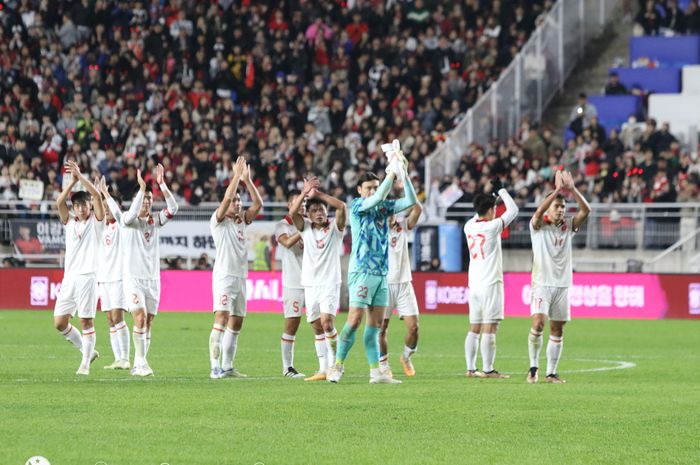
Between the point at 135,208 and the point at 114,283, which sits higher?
Answer: the point at 135,208

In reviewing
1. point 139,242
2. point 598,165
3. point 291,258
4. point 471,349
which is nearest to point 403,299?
point 471,349

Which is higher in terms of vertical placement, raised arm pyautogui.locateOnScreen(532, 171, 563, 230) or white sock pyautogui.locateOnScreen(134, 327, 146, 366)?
raised arm pyautogui.locateOnScreen(532, 171, 563, 230)

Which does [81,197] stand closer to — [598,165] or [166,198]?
[166,198]

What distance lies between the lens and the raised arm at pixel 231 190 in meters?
17.8

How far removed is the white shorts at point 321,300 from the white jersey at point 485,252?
189 cm

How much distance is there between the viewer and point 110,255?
67.5 feet

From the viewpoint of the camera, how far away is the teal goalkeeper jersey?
17250 millimetres

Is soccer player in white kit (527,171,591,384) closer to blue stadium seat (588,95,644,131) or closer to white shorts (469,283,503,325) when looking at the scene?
white shorts (469,283,503,325)

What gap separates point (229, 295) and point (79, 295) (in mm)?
2314

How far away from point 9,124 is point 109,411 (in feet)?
98.2

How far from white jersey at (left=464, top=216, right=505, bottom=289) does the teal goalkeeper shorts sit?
221cm

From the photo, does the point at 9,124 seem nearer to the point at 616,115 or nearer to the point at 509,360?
the point at 616,115

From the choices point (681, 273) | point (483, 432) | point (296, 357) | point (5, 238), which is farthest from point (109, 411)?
point (5, 238)

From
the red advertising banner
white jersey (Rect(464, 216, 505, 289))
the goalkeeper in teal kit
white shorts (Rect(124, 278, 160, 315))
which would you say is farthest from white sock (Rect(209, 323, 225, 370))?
the red advertising banner
